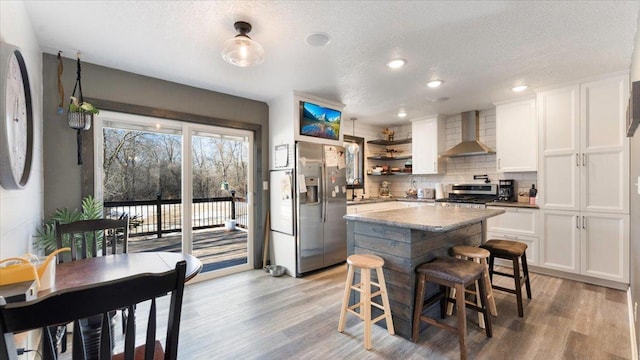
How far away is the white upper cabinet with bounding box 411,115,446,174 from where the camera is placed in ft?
16.7

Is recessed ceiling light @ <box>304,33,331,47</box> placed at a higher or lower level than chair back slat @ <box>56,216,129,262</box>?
higher

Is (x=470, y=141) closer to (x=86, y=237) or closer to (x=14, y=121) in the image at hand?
(x=86, y=237)

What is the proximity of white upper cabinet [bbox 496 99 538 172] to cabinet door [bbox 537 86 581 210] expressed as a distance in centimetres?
21

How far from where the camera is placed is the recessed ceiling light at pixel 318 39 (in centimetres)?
231

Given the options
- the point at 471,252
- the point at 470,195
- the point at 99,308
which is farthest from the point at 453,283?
the point at 470,195

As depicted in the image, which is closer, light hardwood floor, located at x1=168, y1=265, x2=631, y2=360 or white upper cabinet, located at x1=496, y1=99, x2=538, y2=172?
light hardwood floor, located at x1=168, y1=265, x2=631, y2=360

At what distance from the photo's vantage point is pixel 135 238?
3.50 metres

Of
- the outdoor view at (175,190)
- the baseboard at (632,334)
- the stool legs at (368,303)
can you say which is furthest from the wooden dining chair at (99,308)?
the baseboard at (632,334)

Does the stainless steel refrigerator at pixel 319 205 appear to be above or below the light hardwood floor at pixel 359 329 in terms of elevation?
above

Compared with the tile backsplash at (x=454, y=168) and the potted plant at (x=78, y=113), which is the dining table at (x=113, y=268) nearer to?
the potted plant at (x=78, y=113)

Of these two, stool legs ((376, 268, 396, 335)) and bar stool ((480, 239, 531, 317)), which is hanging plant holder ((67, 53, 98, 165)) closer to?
stool legs ((376, 268, 396, 335))

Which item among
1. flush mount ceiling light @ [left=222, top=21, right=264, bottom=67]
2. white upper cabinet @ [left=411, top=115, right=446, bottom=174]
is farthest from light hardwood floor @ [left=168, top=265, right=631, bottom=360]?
white upper cabinet @ [left=411, top=115, right=446, bottom=174]

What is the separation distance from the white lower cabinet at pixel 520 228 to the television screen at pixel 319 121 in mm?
2586

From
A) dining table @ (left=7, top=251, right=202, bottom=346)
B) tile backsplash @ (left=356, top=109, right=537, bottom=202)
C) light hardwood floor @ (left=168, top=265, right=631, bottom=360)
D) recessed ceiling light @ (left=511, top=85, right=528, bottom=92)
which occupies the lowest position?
light hardwood floor @ (left=168, top=265, right=631, bottom=360)
